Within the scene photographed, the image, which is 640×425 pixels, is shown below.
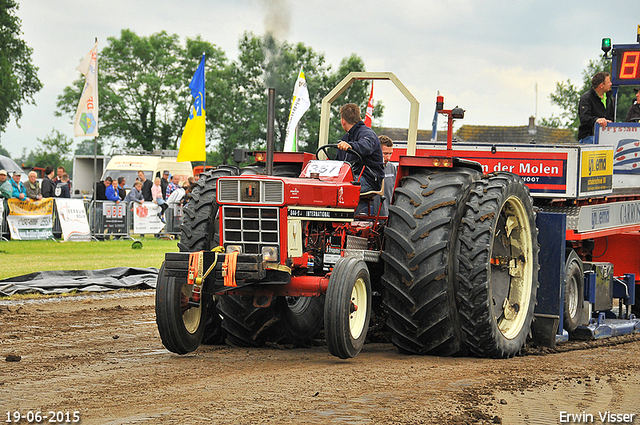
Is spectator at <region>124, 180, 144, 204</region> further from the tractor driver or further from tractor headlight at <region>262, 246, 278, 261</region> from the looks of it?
tractor headlight at <region>262, 246, 278, 261</region>

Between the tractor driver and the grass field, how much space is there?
744cm

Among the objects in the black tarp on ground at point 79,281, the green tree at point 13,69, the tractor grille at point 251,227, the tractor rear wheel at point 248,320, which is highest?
the green tree at point 13,69

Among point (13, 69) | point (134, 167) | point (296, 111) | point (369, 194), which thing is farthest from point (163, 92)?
point (369, 194)

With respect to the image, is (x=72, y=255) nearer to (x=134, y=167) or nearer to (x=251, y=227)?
(x=251, y=227)

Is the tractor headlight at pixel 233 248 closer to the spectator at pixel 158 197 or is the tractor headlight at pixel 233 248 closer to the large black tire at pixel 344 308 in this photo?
the large black tire at pixel 344 308

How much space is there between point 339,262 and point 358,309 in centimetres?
50

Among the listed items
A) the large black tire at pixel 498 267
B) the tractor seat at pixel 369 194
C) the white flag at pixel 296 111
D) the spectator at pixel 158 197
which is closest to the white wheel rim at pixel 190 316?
the tractor seat at pixel 369 194

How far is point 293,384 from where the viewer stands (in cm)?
534

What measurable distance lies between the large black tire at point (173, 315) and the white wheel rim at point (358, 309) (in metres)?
1.36

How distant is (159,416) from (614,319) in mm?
7147

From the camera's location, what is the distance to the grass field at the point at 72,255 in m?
14.1

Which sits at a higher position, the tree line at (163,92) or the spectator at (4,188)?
the tree line at (163,92)

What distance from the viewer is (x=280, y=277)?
20.5 feet

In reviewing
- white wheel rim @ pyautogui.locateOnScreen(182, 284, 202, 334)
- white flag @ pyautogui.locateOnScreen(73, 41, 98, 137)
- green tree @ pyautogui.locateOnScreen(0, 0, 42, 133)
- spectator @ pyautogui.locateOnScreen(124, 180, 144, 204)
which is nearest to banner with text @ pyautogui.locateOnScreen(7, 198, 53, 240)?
white flag @ pyautogui.locateOnScreen(73, 41, 98, 137)
